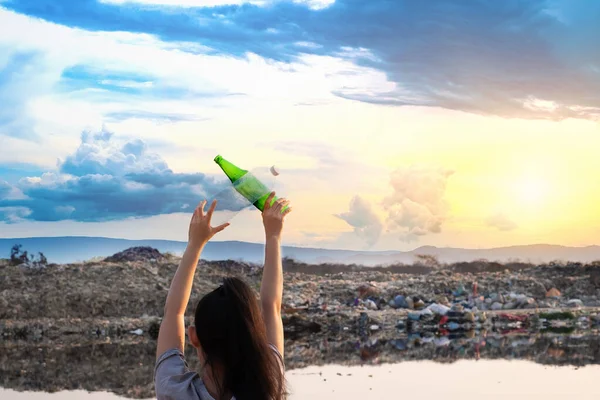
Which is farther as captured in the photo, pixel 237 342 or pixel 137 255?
pixel 137 255

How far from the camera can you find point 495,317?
934cm

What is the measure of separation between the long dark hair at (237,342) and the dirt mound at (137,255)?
34.1ft

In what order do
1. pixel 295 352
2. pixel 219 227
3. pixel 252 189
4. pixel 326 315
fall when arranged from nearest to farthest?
pixel 219 227 < pixel 252 189 < pixel 295 352 < pixel 326 315

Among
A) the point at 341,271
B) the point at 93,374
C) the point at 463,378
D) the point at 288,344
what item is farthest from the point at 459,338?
the point at 341,271

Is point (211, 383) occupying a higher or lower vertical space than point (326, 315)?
higher

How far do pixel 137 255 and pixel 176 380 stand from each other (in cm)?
1062

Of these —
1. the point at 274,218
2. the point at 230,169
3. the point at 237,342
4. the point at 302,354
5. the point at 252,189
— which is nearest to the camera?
the point at 237,342

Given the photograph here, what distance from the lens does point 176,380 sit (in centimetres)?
158

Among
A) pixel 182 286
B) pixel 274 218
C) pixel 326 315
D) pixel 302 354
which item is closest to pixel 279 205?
pixel 274 218

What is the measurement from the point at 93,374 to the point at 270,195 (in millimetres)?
4373

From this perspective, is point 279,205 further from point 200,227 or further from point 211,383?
point 211,383

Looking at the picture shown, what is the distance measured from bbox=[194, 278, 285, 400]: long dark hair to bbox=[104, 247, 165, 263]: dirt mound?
10.4 meters

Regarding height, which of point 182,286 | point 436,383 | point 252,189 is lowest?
point 436,383

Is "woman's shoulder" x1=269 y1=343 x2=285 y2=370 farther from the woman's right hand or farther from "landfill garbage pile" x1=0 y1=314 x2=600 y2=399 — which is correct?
"landfill garbage pile" x1=0 y1=314 x2=600 y2=399
